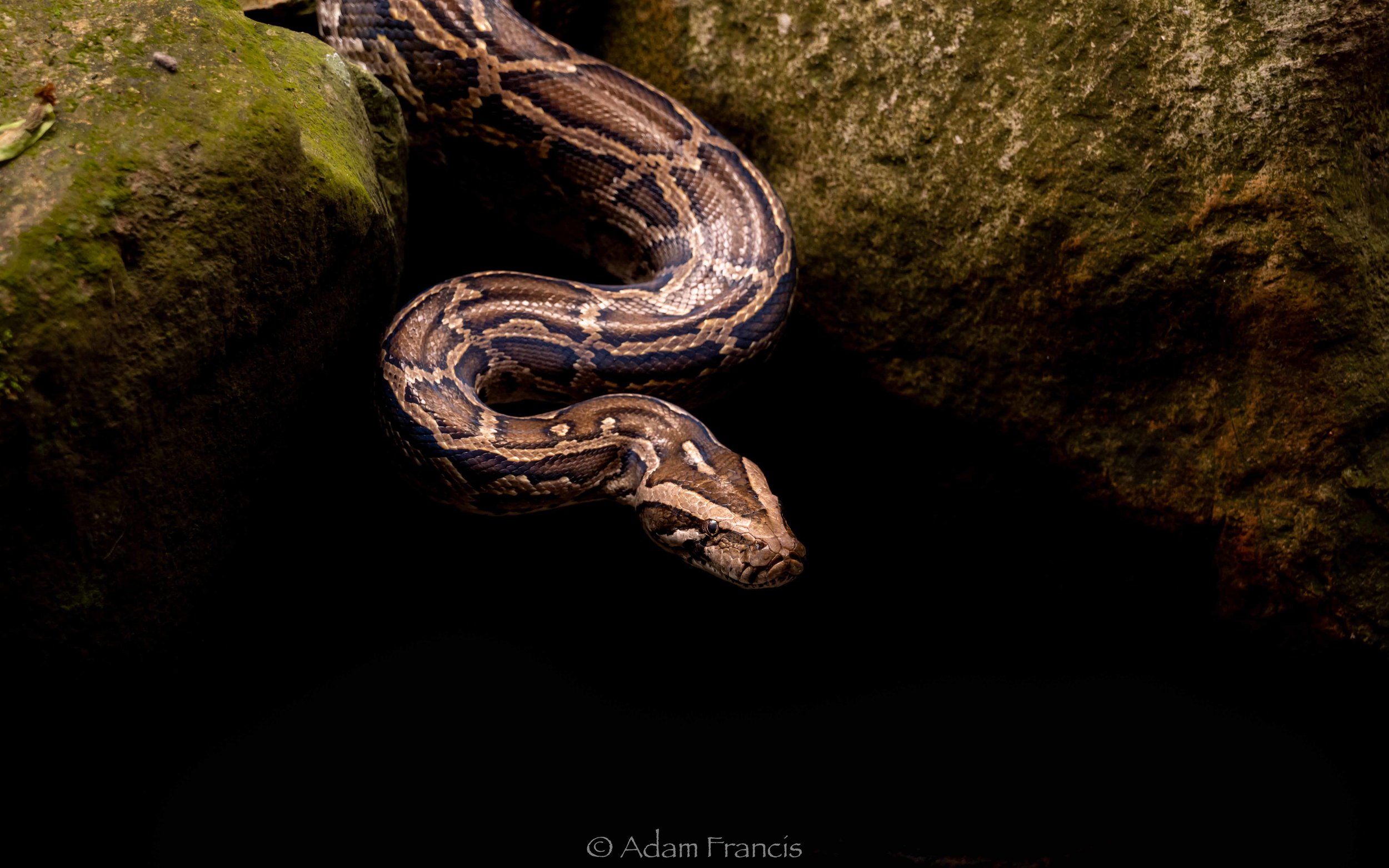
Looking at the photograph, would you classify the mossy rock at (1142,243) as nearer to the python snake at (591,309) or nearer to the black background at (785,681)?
the black background at (785,681)

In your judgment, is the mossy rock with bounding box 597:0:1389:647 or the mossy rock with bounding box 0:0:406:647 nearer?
the mossy rock with bounding box 0:0:406:647

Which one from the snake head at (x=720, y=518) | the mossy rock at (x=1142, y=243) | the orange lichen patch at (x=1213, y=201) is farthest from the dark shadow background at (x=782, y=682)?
the orange lichen patch at (x=1213, y=201)

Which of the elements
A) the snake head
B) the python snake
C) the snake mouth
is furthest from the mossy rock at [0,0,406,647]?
the snake mouth

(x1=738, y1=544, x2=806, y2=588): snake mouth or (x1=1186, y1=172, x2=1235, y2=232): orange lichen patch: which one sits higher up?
(x1=1186, y1=172, x2=1235, y2=232): orange lichen patch

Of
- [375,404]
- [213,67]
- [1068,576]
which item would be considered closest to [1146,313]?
[1068,576]

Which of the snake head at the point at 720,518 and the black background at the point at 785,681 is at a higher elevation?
the snake head at the point at 720,518

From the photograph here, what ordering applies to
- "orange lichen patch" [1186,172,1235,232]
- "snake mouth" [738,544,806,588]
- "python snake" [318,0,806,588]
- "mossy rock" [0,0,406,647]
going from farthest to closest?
1. "orange lichen patch" [1186,172,1235,232]
2. "python snake" [318,0,806,588]
3. "snake mouth" [738,544,806,588]
4. "mossy rock" [0,0,406,647]

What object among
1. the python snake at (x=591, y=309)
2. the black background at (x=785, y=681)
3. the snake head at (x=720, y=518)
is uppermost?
the python snake at (x=591, y=309)

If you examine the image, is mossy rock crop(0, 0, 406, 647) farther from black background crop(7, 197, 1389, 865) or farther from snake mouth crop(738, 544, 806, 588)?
snake mouth crop(738, 544, 806, 588)
